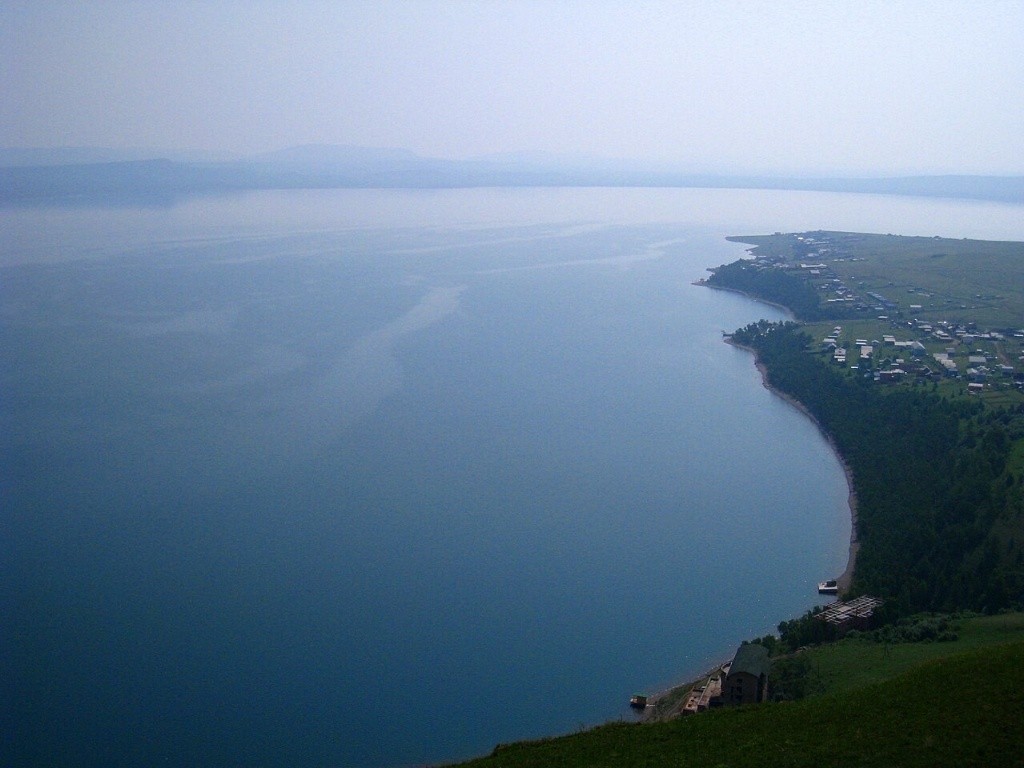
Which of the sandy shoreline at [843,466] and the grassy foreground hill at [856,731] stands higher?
the grassy foreground hill at [856,731]

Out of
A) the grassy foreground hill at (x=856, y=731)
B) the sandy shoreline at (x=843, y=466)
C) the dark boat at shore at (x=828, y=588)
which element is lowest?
the dark boat at shore at (x=828, y=588)

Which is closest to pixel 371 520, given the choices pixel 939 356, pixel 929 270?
pixel 939 356

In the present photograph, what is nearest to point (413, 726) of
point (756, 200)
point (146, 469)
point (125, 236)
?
point (146, 469)

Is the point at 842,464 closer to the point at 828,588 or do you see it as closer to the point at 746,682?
the point at 828,588

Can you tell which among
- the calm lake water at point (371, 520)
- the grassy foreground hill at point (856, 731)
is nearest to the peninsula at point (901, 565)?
the grassy foreground hill at point (856, 731)

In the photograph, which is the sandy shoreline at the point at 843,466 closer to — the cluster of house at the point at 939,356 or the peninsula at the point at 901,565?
the peninsula at the point at 901,565

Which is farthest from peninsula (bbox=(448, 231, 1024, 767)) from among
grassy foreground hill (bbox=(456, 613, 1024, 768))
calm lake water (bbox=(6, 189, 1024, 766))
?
calm lake water (bbox=(6, 189, 1024, 766))

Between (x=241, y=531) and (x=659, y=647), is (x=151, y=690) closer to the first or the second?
(x=241, y=531)
